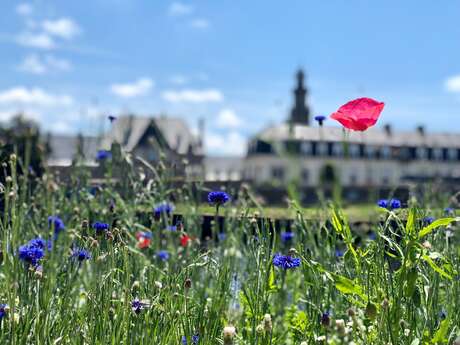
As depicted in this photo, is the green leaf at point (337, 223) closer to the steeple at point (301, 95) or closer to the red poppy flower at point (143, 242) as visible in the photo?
the red poppy flower at point (143, 242)

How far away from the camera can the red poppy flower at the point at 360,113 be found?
1.83 metres

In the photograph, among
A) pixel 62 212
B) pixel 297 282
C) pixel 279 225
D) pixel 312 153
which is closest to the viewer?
pixel 297 282

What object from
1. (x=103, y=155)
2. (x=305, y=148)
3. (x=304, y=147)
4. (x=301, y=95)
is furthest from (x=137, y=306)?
(x=301, y=95)

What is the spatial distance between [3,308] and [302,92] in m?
64.8

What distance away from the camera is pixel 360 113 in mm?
1832

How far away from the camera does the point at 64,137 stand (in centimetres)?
4962

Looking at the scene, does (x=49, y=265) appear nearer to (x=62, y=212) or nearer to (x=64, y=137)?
(x=62, y=212)

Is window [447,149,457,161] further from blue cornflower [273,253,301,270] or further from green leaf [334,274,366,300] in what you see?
green leaf [334,274,366,300]

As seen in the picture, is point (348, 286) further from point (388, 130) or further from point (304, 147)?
point (388, 130)

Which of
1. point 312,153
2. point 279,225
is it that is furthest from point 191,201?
point 312,153

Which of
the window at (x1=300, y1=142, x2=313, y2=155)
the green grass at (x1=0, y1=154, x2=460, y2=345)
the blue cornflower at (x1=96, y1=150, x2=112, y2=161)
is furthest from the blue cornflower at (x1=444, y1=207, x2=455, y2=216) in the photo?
the blue cornflower at (x1=96, y1=150, x2=112, y2=161)

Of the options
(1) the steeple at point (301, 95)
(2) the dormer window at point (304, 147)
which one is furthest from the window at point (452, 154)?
(1) the steeple at point (301, 95)

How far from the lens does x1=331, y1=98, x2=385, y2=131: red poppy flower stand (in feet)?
6.00

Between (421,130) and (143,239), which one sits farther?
(421,130)
